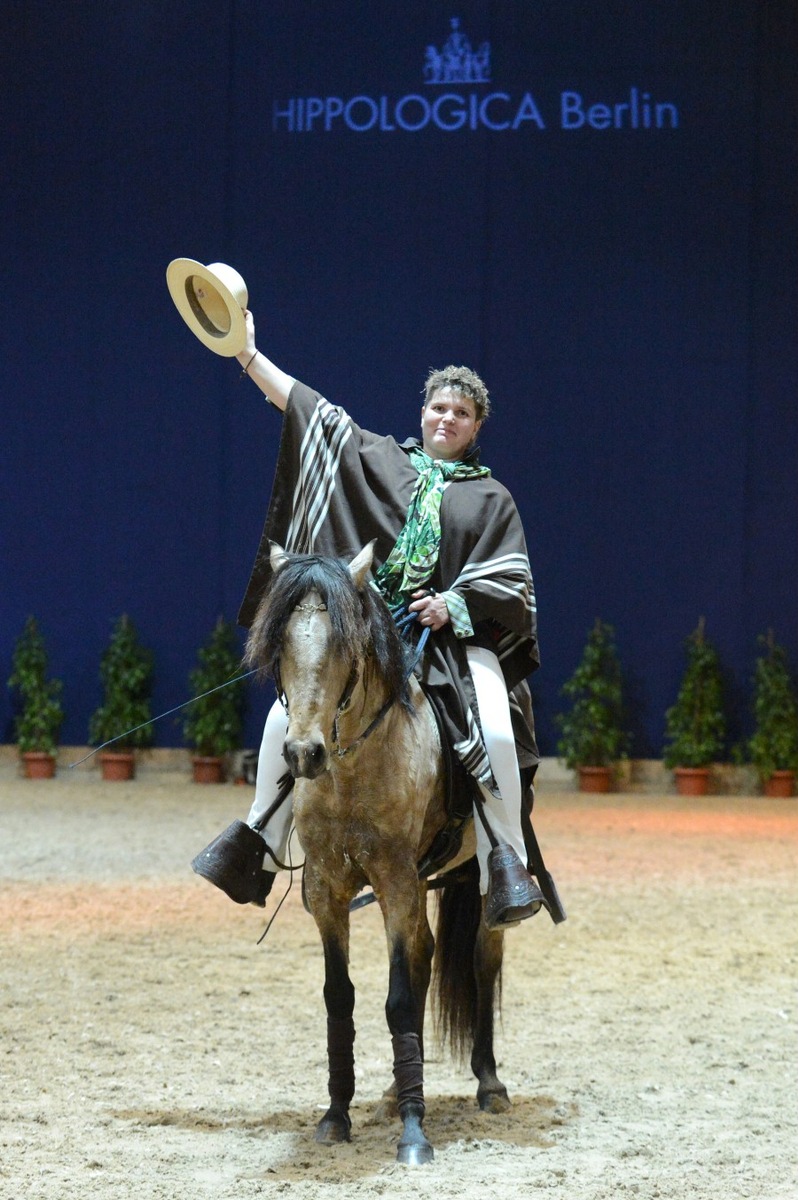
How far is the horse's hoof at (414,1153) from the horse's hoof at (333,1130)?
176 mm

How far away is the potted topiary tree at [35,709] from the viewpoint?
10.1 metres

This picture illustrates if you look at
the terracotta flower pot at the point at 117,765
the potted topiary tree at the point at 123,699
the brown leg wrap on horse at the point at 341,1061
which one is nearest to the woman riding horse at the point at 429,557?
the brown leg wrap on horse at the point at 341,1061

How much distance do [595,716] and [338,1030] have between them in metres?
6.36

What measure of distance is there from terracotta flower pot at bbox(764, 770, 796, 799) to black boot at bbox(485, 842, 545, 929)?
21.8 ft

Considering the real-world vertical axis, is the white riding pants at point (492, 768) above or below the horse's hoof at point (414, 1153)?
above

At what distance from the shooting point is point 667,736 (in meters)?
10.0

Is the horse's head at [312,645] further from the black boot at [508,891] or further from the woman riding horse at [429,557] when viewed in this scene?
the black boot at [508,891]

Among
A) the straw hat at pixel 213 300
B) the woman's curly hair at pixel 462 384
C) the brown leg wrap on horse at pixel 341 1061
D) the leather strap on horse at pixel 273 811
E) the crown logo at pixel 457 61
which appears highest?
the crown logo at pixel 457 61

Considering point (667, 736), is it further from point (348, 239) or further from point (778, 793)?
point (348, 239)

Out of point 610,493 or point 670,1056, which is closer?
point 670,1056

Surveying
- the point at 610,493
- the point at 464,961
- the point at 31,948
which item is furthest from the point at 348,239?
the point at 464,961

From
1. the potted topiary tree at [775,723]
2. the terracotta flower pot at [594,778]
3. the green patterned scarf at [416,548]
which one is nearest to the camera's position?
the green patterned scarf at [416,548]

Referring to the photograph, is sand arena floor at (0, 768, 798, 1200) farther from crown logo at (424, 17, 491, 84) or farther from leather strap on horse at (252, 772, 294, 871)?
crown logo at (424, 17, 491, 84)

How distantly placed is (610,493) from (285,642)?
726cm
